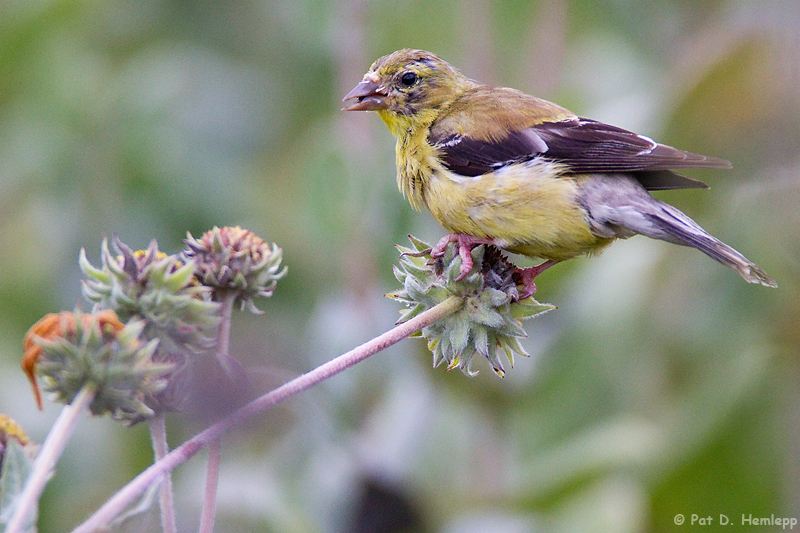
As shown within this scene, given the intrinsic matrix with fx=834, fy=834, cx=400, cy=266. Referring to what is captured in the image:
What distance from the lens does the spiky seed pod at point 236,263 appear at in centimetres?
215

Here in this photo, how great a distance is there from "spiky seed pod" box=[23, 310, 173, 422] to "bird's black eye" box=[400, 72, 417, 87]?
2.35 m

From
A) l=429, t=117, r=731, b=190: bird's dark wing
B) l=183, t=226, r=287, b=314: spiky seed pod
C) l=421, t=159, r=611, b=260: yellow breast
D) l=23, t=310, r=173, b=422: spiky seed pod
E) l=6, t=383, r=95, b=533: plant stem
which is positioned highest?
l=429, t=117, r=731, b=190: bird's dark wing

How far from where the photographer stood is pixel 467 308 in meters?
2.41

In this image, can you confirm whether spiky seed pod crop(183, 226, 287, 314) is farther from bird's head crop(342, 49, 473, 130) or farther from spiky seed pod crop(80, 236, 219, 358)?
bird's head crop(342, 49, 473, 130)

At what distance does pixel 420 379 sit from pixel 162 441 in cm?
283

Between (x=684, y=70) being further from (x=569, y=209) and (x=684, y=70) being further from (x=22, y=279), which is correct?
(x=22, y=279)

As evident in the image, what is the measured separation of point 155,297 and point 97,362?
0.22 metres

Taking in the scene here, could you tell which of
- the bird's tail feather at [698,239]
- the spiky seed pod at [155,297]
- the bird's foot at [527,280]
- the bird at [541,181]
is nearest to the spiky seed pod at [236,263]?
the spiky seed pod at [155,297]

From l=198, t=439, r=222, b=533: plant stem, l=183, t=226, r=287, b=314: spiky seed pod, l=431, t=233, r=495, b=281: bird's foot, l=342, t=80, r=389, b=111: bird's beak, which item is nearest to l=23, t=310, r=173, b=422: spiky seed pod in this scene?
l=198, t=439, r=222, b=533: plant stem

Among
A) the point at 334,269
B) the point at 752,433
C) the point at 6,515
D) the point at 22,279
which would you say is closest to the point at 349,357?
the point at 6,515

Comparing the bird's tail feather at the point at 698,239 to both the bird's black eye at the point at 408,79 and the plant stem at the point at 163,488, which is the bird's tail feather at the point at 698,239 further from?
the plant stem at the point at 163,488

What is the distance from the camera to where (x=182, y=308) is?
1.91 meters

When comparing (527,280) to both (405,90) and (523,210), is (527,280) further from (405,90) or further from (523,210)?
(405,90)

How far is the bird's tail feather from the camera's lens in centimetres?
262
